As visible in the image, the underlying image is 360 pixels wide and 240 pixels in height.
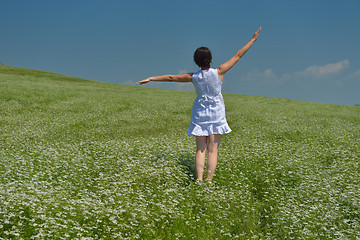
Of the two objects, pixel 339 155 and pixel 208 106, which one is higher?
pixel 208 106

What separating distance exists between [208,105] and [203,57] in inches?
54.6

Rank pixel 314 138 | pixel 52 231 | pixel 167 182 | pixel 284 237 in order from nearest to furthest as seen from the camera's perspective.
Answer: pixel 52 231 < pixel 284 237 < pixel 167 182 < pixel 314 138

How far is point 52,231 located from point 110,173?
377 cm

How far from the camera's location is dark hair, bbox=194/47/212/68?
9.50 meters

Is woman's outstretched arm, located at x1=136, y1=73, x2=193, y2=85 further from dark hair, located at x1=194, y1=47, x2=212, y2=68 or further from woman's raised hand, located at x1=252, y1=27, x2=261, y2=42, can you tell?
woman's raised hand, located at x1=252, y1=27, x2=261, y2=42

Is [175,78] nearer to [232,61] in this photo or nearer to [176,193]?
[232,61]

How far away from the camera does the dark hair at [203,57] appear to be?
31.2 ft

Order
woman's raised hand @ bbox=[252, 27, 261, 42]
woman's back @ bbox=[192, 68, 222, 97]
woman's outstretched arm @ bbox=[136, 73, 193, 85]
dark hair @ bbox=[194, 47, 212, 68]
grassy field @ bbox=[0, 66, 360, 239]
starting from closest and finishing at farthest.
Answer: grassy field @ bbox=[0, 66, 360, 239] → dark hair @ bbox=[194, 47, 212, 68] → woman's back @ bbox=[192, 68, 222, 97] → woman's outstretched arm @ bbox=[136, 73, 193, 85] → woman's raised hand @ bbox=[252, 27, 261, 42]

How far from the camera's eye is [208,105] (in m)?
9.77

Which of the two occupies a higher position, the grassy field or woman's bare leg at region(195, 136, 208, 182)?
woman's bare leg at region(195, 136, 208, 182)

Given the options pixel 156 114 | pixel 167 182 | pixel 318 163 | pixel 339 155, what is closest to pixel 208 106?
pixel 167 182

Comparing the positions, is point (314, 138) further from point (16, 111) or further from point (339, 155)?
point (16, 111)


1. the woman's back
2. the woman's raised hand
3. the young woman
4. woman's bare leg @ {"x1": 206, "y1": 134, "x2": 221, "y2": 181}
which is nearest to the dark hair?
the young woman

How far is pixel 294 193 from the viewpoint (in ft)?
32.6
